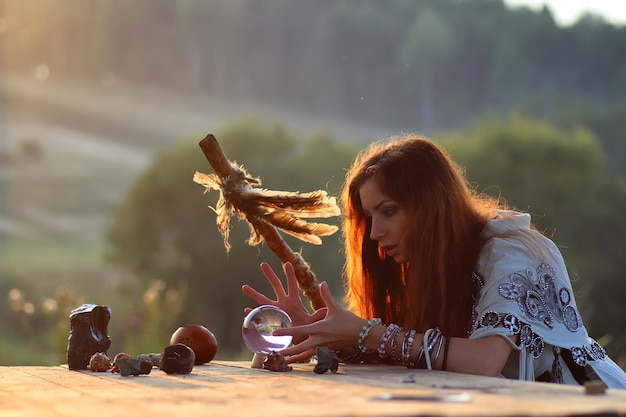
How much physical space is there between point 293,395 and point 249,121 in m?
16.8

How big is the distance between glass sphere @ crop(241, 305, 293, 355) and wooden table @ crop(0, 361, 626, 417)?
24 centimetres

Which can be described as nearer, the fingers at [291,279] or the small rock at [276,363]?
the small rock at [276,363]

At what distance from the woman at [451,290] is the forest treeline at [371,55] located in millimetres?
18158

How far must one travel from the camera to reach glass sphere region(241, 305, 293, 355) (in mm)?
3453

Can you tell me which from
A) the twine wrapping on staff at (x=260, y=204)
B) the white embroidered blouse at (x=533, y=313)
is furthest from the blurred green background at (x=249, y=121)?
the white embroidered blouse at (x=533, y=313)

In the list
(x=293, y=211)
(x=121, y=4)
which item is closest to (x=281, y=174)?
(x=121, y=4)

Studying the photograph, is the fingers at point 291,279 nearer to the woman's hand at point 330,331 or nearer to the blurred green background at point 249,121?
the woman's hand at point 330,331

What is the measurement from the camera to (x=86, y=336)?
3611mm

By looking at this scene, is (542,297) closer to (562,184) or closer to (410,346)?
(410,346)

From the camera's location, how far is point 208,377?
10.1ft

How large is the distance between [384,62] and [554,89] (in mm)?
4525

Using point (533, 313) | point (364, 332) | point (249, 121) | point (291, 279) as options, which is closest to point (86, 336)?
point (291, 279)

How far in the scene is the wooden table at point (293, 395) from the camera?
6.62 feet

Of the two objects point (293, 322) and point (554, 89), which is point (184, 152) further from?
point (293, 322)
